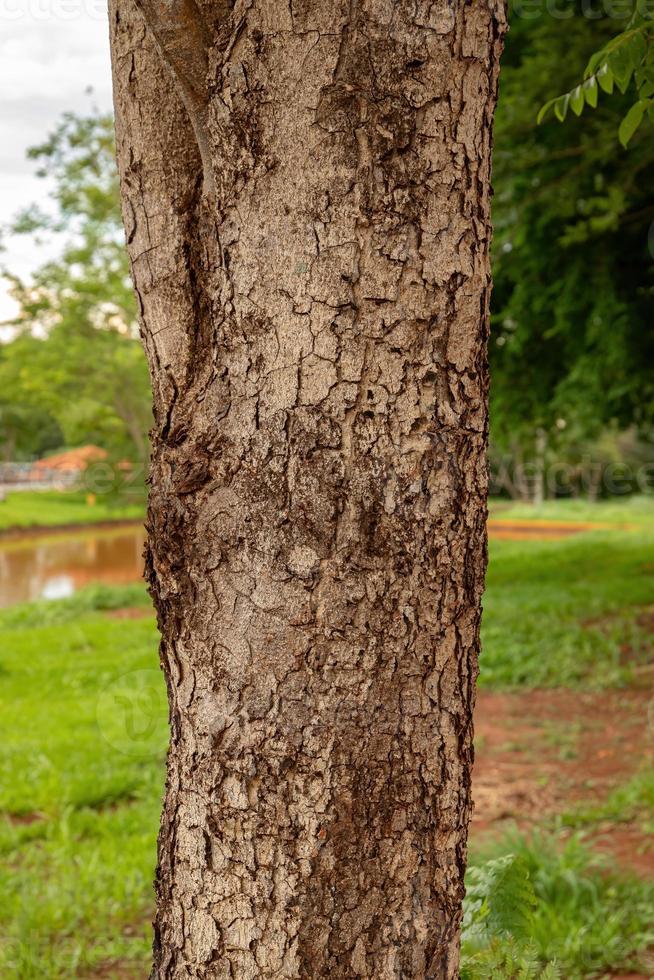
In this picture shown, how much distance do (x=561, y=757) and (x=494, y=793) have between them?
31.7 inches

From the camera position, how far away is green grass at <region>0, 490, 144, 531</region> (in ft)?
93.8

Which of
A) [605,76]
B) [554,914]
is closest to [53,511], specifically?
[554,914]

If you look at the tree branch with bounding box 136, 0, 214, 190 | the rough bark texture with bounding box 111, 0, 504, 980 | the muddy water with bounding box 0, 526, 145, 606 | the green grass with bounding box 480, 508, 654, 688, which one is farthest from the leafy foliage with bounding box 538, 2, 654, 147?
the muddy water with bounding box 0, 526, 145, 606

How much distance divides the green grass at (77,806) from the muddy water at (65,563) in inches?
221

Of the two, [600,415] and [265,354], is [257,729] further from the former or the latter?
[600,415]

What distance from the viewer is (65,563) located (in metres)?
21.3

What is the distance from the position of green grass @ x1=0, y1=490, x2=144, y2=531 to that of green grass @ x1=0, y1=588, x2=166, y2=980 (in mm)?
17719

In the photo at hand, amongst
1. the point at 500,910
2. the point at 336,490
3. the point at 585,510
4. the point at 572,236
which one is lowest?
the point at 585,510

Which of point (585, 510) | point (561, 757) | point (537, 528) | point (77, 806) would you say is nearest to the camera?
point (77, 806)

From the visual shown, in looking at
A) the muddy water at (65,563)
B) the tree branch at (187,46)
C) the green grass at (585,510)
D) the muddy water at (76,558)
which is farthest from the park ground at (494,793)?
the green grass at (585,510)

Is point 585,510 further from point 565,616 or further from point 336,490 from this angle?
point 336,490

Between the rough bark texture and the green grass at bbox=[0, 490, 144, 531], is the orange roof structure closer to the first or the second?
the green grass at bbox=[0, 490, 144, 531]

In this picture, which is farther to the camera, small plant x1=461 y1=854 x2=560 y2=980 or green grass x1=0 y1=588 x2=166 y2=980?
green grass x1=0 y1=588 x2=166 y2=980

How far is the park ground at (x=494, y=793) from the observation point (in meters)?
3.23
